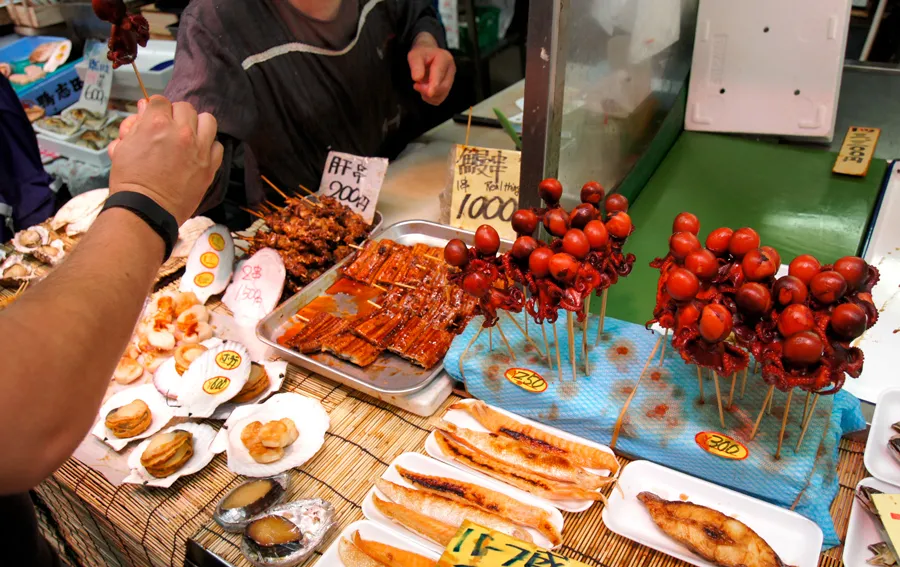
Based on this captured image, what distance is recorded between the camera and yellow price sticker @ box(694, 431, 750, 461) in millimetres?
1973

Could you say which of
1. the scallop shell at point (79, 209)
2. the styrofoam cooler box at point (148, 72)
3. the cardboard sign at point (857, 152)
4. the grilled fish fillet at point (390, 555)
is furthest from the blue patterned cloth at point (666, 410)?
the styrofoam cooler box at point (148, 72)

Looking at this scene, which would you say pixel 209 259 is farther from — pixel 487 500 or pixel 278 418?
pixel 487 500

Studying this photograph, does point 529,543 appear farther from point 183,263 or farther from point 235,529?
point 183,263

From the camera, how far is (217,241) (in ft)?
11.5

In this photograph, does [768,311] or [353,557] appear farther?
[353,557]

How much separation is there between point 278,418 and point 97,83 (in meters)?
5.92

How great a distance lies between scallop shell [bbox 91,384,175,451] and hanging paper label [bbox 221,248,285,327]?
A: 66 cm

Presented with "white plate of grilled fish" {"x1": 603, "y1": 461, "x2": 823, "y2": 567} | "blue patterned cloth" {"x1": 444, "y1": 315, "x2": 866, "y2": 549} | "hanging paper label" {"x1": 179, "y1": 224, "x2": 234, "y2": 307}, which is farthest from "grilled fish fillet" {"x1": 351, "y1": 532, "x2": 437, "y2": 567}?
"hanging paper label" {"x1": 179, "y1": 224, "x2": 234, "y2": 307}

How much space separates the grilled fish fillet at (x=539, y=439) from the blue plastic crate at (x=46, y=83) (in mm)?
7755

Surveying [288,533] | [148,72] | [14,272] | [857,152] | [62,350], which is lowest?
[14,272]

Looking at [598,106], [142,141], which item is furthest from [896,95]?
[142,141]

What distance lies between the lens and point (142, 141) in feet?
6.63

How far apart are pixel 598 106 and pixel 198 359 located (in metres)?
2.45

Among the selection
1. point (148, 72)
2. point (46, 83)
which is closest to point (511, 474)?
point (148, 72)
